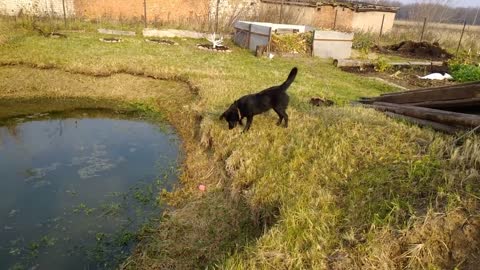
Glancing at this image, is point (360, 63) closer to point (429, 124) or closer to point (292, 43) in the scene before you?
point (292, 43)

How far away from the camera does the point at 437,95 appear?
5867 mm

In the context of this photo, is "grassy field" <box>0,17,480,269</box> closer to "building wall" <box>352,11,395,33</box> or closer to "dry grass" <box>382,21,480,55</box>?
"dry grass" <box>382,21,480,55</box>

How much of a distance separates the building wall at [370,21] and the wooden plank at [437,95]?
76.2 feet

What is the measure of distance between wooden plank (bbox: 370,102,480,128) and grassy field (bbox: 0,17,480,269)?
308 millimetres

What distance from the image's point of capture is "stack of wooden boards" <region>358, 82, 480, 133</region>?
16.0 feet

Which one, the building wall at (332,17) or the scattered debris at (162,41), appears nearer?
the scattered debris at (162,41)

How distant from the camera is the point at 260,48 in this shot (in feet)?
47.9

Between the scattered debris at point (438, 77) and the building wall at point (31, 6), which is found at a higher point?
the building wall at point (31, 6)

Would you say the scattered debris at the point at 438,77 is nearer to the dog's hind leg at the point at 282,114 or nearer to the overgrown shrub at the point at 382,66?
the overgrown shrub at the point at 382,66

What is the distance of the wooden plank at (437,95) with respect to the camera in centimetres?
504

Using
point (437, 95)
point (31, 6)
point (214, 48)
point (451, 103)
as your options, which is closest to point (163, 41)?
point (214, 48)

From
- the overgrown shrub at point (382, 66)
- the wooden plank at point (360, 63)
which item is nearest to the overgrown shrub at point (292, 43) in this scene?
the wooden plank at point (360, 63)

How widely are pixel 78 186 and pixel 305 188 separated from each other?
3721mm

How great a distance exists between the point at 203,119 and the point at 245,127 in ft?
4.38
